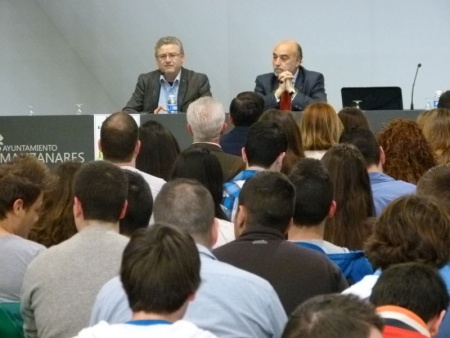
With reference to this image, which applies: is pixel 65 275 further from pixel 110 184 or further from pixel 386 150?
pixel 386 150

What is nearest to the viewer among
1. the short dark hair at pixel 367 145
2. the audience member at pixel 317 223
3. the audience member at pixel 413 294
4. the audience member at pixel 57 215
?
the audience member at pixel 413 294

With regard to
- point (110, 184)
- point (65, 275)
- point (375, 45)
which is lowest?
point (65, 275)

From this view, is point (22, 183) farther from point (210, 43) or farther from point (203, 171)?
point (210, 43)

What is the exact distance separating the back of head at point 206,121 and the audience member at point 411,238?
319cm

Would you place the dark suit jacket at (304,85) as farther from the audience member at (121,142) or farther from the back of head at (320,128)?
the audience member at (121,142)

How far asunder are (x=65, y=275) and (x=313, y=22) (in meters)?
8.99

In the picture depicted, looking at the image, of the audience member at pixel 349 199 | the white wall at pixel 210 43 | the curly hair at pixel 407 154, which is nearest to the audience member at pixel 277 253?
the audience member at pixel 349 199

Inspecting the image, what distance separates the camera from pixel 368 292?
3.24 meters

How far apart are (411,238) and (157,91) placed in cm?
639

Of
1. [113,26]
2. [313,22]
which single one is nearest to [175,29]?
[113,26]

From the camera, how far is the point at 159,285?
2.54 meters

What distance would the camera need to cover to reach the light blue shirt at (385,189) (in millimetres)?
5258

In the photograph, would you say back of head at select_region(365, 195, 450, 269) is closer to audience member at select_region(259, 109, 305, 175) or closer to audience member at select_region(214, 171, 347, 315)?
audience member at select_region(214, 171, 347, 315)

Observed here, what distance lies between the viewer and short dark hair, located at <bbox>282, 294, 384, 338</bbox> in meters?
2.14
